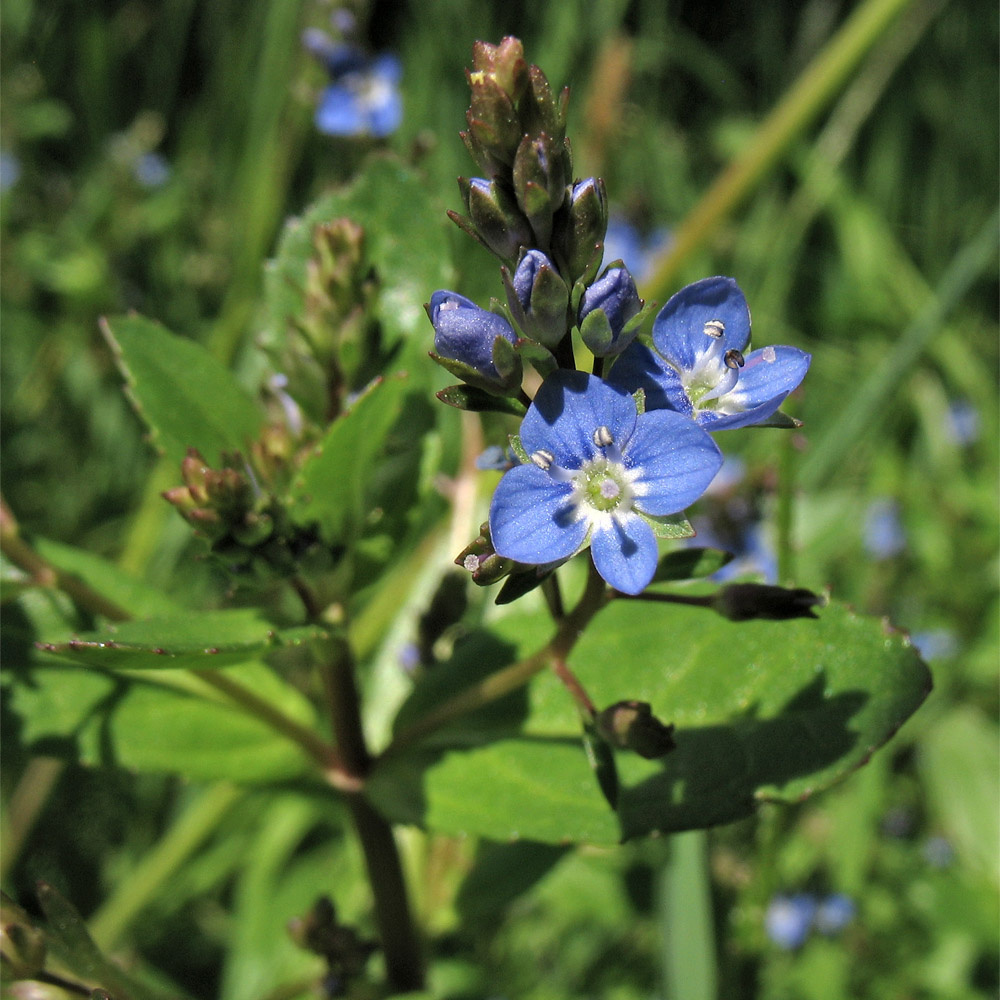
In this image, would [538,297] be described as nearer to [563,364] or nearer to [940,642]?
[563,364]

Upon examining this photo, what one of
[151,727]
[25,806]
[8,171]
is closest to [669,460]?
[151,727]

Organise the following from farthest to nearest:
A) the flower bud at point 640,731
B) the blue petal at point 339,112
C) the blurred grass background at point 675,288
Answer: the blue petal at point 339,112
the blurred grass background at point 675,288
the flower bud at point 640,731

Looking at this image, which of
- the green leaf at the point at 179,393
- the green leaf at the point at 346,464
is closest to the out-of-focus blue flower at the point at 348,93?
the green leaf at the point at 179,393

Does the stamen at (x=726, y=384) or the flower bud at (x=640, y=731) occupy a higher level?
the stamen at (x=726, y=384)

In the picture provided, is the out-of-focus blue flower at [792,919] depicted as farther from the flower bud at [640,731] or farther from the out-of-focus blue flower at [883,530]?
the flower bud at [640,731]

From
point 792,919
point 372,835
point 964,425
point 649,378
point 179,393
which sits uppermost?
point 649,378

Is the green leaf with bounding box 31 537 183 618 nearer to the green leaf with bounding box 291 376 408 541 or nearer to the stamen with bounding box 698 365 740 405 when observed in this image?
the green leaf with bounding box 291 376 408 541
